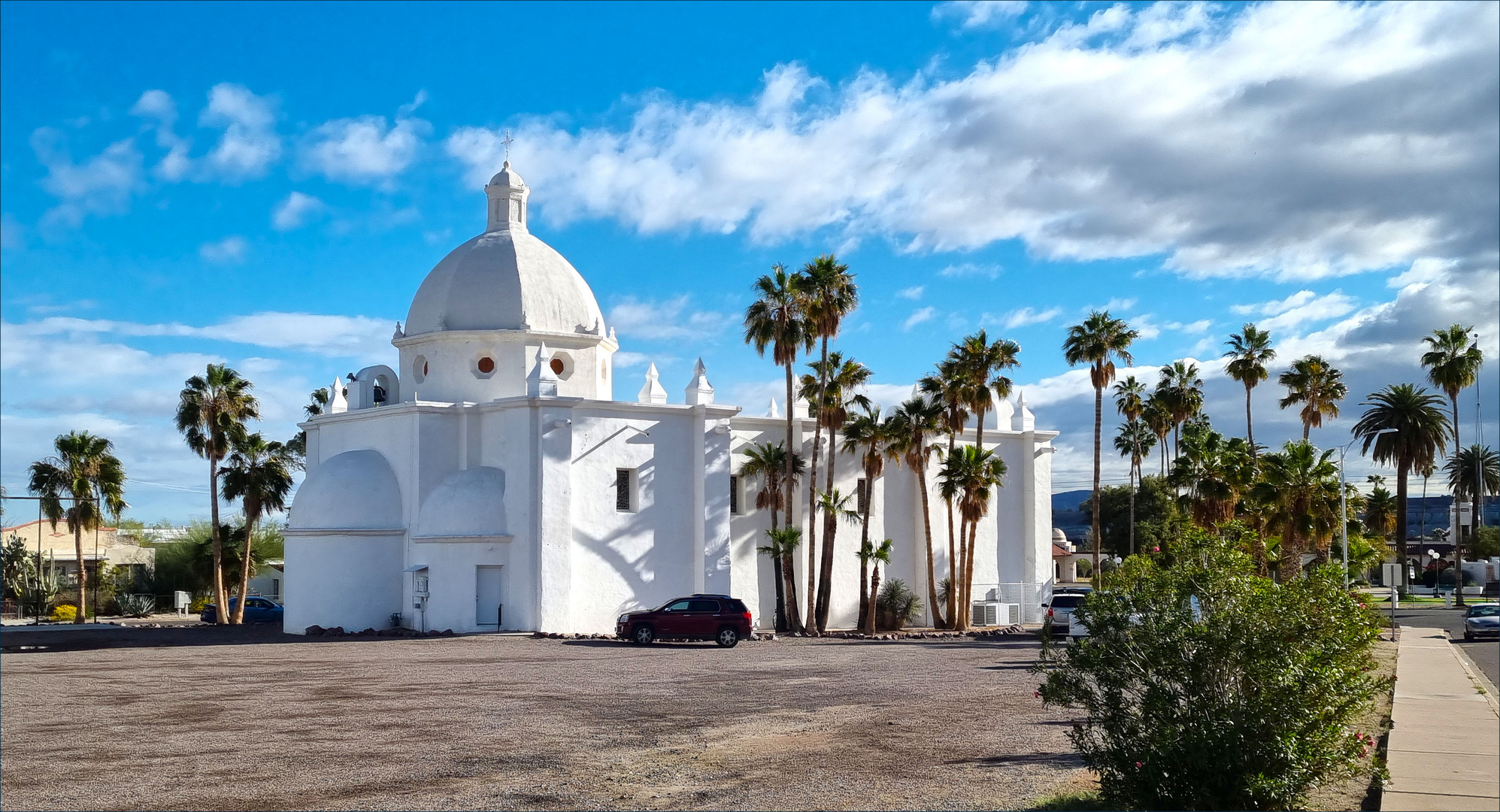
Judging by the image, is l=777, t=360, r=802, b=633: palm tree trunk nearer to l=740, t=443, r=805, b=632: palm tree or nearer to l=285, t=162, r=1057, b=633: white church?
l=740, t=443, r=805, b=632: palm tree

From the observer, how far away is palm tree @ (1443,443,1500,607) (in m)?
62.4

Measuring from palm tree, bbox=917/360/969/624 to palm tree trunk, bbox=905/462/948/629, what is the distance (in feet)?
1.06

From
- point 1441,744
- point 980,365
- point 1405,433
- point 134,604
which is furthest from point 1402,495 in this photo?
point 134,604

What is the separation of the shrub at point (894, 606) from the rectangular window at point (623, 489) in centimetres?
993

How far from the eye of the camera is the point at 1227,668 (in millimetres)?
10266

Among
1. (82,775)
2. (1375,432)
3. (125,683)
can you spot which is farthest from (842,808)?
(1375,432)

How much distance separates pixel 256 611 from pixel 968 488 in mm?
26950

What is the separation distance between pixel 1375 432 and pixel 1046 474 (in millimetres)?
24530

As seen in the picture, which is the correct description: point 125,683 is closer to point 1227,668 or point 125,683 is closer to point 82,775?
point 82,775

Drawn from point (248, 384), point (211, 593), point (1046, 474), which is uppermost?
point (248, 384)

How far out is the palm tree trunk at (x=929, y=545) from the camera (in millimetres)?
42781

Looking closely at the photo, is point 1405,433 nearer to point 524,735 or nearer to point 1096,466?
point 1096,466

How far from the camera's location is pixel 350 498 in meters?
38.5

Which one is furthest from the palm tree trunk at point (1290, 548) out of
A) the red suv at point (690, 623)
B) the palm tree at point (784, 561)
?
the red suv at point (690, 623)
